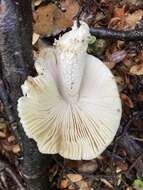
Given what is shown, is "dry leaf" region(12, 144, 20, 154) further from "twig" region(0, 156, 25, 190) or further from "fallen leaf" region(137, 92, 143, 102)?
"fallen leaf" region(137, 92, 143, 102)

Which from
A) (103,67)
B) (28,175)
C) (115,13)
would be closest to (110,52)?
(115,13)

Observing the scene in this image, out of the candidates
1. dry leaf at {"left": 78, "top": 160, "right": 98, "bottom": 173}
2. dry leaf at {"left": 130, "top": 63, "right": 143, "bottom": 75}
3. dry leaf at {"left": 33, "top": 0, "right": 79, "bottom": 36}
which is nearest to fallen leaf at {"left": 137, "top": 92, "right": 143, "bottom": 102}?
dry leaf at {"left": 130, "top": 63, "right": 143, "bottom": 75}

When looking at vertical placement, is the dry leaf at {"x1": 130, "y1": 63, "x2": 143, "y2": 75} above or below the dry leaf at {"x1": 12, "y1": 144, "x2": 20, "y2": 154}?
above

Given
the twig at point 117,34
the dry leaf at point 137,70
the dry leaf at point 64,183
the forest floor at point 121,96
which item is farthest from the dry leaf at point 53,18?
the dry leaf at point 64,183

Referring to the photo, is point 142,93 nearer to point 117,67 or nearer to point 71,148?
point 117,67

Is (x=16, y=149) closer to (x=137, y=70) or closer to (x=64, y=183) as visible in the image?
(x=64, y=183)

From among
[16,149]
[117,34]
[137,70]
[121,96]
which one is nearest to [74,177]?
[16,149]

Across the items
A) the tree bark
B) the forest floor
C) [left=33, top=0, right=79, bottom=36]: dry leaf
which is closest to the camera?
the tree bark
